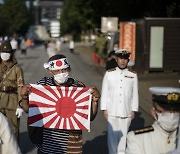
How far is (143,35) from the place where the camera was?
23.4 meters

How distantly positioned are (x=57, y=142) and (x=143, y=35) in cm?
1862

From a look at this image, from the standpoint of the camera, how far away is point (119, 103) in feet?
24.0

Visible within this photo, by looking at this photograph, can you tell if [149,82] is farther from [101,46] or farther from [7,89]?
[101,46]

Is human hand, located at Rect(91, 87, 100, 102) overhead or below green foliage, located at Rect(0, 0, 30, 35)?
overhead

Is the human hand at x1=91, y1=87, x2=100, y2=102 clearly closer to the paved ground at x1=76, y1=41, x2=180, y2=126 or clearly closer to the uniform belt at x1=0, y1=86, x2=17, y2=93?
the uniform belt at x1=0, y1=86, x2=17, y2=93

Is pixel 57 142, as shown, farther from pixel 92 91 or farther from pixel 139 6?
pixel 139 6

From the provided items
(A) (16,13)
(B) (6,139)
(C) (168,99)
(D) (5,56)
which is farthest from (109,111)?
(A) (16,13)

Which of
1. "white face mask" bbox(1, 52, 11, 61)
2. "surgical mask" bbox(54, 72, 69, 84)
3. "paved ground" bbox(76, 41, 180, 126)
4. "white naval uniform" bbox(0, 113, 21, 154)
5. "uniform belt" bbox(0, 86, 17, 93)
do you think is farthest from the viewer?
"paved ground" bbox(76, 41, 180, 126)

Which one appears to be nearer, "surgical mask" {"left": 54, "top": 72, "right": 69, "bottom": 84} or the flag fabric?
"surgical mask" {"left": 54, "top": 72, "right": 69, "bottom": 84}

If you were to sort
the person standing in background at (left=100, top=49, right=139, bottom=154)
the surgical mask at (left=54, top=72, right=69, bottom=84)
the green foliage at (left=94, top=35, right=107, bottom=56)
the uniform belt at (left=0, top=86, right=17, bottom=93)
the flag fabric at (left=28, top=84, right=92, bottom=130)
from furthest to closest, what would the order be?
the green foliage at (left=94, top=35, right=107, bottom=56) → the person standing in background at (left=100, top=49, right=139, bottom=154) → the uniform belt at (left=0, top=86, right=17, bottom=93) → the flag fabric at (left=28, top=84, right=92, bottom=130) → the surgical mask at (left=54, top=72, right=69, bottom=84)

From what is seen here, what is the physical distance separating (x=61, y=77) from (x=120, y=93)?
224 centimetres

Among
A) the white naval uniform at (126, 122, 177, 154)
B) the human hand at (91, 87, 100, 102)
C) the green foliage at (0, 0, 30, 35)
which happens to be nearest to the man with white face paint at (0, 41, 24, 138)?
the human hand at (91, 87, 100, 102)

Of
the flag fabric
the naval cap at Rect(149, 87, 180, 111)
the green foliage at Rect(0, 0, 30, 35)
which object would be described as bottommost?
the green foliage at Rect(0, 0, 30, 35)

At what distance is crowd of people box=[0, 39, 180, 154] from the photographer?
3.71 metres
